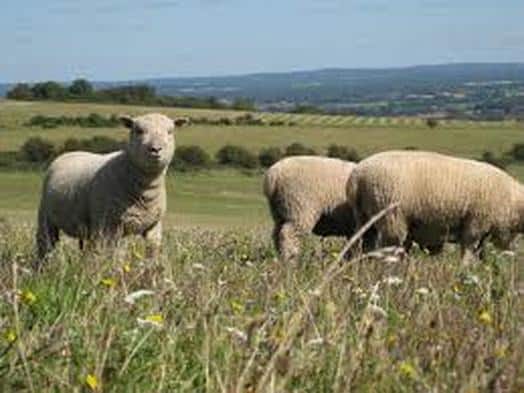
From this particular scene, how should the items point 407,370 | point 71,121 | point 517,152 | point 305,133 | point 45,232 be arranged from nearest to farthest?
point 407,370
point 45,232
point 517,152
point 71,121
point 305,133

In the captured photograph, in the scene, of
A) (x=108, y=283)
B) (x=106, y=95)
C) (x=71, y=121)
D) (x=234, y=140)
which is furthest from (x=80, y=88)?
(x=108, y=283)

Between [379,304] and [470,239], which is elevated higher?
[379,304]

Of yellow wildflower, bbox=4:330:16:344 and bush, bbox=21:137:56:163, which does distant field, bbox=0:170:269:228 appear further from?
yellow wildflower, bbox=4:330:16:344

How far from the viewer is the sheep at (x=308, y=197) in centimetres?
1559

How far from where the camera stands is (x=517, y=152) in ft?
229

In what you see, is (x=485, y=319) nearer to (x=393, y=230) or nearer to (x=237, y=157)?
(x=393, y=230)

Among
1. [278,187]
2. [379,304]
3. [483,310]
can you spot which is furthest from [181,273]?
[278,187]

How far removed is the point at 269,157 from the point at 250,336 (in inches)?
2615

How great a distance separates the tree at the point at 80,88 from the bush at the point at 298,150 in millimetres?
37155

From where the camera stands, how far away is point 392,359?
3.91 m

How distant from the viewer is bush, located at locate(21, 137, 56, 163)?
67.0 metres

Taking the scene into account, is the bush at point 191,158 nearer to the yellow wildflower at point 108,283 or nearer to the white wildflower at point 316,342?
the yellow wildflower at point 108,283

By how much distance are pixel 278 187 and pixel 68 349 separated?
11.9 m

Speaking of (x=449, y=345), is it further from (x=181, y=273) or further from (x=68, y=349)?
(x=181, y=273)
